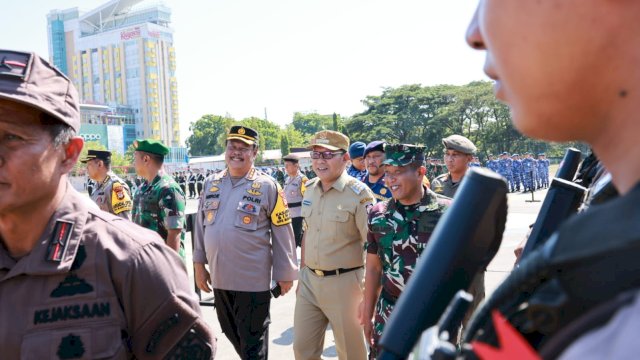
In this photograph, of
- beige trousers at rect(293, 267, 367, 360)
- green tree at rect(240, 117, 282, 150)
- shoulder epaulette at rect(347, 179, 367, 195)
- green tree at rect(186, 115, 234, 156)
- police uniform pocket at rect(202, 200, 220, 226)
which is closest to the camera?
beige trousers at rect(293, 267, 367, 360)

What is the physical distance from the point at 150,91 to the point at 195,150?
1866cm

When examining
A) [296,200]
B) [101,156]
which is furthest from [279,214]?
[296,200]

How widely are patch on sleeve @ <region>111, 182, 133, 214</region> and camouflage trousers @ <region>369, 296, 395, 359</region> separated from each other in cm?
407

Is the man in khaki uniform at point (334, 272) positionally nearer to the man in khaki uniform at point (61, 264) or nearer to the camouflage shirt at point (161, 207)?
the camouflage shirt at point (161, 207)

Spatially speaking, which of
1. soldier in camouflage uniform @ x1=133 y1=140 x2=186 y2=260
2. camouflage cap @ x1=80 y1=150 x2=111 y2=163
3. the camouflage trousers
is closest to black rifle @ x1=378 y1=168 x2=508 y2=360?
the camouflage trousers

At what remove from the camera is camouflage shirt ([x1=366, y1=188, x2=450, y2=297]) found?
362 cm

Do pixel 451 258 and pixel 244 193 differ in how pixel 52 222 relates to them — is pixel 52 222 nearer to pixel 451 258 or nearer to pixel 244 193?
pixel 451 258

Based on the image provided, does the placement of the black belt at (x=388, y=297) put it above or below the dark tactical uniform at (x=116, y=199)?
below

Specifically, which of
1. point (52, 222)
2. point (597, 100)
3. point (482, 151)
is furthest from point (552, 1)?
point (482, 151)

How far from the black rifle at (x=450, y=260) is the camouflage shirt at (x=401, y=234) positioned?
279 cm

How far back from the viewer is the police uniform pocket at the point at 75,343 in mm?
1506

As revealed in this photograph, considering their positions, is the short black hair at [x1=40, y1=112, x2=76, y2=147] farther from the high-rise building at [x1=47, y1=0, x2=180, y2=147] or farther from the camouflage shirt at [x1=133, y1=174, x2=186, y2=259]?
the high-rise building at [x1=47, y1=0, x2=180, y2=147]

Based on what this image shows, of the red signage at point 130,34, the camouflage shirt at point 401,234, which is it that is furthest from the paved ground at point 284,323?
the red signage at point 130,34

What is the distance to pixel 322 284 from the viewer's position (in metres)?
4.54
